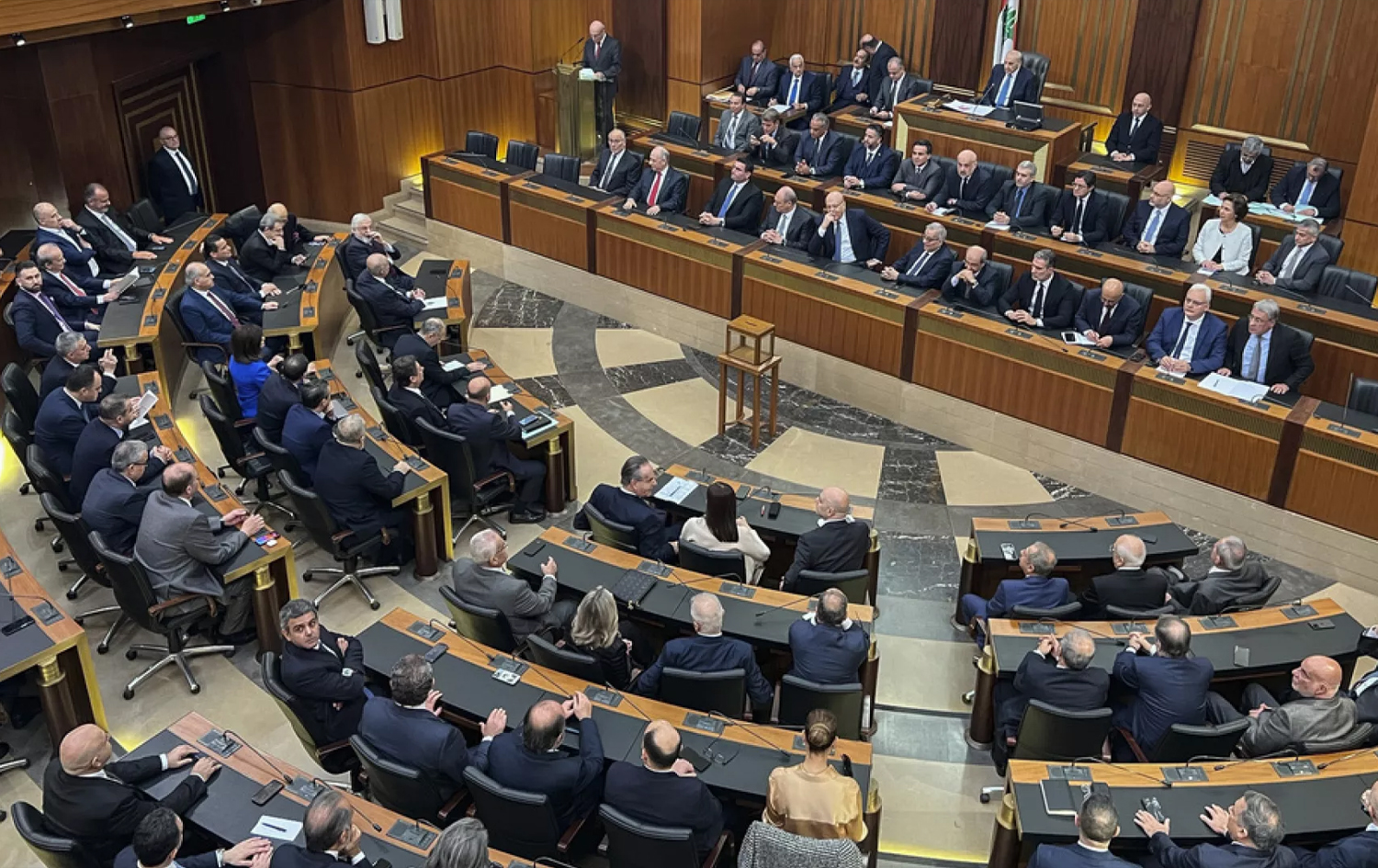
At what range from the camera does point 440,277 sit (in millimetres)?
11398

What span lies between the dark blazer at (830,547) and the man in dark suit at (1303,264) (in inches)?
205

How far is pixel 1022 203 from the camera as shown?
11656mm

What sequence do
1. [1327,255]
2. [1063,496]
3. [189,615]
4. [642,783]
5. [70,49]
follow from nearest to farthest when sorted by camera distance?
[642,783]
[189,615]
[1063,496]
[1327,255]
[70,49]

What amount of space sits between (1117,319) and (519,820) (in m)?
6.81

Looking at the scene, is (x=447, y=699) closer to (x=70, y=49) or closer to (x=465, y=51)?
(x=70, y=49)

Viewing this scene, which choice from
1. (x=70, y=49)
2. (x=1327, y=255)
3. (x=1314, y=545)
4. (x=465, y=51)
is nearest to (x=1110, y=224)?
(x=1327, y=255)

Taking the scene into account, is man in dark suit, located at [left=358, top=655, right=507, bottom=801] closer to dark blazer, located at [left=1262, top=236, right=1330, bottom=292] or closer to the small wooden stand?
the small wooden stand

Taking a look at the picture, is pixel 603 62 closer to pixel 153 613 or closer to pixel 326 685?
pixel 153 613

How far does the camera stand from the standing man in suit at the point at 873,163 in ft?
41.1

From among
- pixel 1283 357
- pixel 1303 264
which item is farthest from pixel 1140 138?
pixel 1283 357

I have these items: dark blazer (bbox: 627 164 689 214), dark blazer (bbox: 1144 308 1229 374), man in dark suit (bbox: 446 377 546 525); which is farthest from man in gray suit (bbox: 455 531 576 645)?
dark blazer (bbox: 627 164 689 214)

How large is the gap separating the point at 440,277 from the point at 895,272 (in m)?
4.31

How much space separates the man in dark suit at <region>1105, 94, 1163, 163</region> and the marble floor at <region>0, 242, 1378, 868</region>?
5228 mm

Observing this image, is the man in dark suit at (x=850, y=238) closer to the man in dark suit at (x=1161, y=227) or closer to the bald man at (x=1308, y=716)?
the man in dark suit at (x=1161, y=227)
